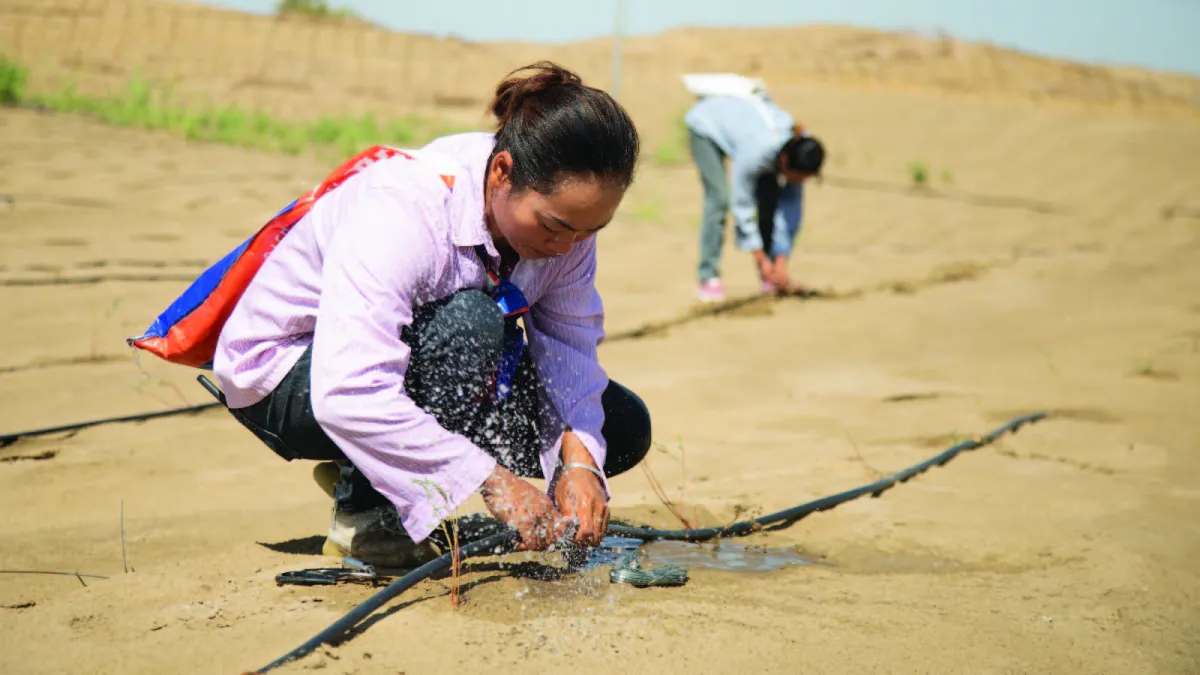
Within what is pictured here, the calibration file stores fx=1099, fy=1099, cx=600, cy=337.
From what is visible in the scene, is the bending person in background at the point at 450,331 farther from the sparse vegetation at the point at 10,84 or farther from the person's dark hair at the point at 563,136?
the sparse vegetation at the point at 10,84

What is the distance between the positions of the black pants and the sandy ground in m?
0.27

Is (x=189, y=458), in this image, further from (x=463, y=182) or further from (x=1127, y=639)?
(x=1127, y=639)

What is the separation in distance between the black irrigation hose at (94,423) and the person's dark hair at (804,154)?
313 centimetres

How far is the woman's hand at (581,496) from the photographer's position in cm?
204

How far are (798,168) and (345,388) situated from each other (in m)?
4.03

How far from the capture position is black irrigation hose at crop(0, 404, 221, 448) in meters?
2.97

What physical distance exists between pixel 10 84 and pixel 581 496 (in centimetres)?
926

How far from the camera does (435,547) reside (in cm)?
225

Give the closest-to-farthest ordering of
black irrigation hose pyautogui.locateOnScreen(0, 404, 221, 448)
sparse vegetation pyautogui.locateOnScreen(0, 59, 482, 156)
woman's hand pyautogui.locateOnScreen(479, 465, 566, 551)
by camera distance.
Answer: woman's hand pyautogui.locateOnScreen(479, 465, 566, 551) → black irrigation hose pyautogui.locateOnScreen(0, 404, 221, 448) → sparse vegetation pyautogui.locateOnScreen(0, 59, 482, 156)

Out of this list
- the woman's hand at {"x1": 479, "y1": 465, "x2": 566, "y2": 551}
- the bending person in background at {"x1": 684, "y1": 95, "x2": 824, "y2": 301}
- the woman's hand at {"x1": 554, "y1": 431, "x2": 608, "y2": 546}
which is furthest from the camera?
the bending person in background at {"x1": 684, "y1": 95, "x2": 824, "y2": 301}

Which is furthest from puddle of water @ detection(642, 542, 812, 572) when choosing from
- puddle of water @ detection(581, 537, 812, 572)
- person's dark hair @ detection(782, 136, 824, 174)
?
person's dark hair @ detection(782, 136, 824, 174)

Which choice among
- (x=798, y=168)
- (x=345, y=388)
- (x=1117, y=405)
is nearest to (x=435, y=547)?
(x=345, y=388)

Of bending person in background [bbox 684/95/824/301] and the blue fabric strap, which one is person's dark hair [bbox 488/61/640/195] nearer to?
the blue fabric strap

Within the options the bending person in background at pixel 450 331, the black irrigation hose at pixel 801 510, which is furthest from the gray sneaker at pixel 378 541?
the black irrigation hose at pixel 801 510
